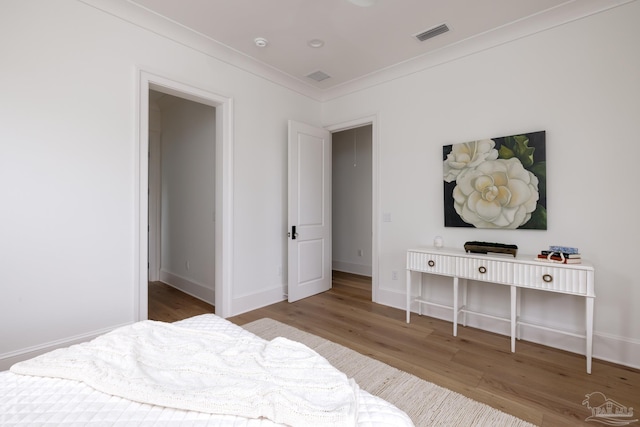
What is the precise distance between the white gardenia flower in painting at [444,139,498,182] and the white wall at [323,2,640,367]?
10 cm

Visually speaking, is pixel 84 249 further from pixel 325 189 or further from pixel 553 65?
pixel 553 65

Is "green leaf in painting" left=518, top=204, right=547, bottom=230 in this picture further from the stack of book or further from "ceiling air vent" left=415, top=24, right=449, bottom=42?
"ceiling air vent" left=415, top=24, right=449, bottom=42

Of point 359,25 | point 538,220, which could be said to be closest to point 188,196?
point 359,25

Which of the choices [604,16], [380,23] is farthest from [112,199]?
[604,16]

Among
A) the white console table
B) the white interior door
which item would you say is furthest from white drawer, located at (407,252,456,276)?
the white interior door

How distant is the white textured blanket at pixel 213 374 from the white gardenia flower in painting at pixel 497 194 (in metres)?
2.46

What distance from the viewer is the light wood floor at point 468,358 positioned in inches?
74.3

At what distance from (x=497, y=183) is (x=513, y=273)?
88 cm

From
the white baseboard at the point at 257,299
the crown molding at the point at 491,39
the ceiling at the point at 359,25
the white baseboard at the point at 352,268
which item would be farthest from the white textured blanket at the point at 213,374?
the white baseboard at the point at 352,268

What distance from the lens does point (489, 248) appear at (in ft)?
8.95

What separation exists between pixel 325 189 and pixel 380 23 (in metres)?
2.15

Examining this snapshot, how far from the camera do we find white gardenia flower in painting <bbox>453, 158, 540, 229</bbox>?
9.04 ft

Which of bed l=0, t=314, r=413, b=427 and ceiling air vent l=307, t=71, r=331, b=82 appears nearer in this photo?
bed l=0, t=314, r=413, b=427
